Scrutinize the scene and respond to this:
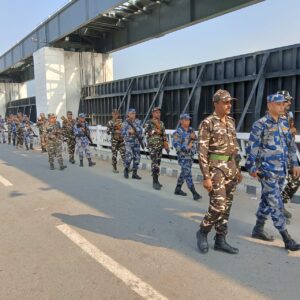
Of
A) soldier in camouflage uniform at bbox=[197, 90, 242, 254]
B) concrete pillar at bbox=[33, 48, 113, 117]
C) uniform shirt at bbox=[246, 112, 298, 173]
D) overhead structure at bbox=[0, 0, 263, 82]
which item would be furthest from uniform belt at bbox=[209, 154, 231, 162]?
concrete pillar at bbox=[33, 48, 113, 117]

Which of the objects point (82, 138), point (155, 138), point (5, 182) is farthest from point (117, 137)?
point (5, 182)

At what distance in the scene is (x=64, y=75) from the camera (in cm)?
1889

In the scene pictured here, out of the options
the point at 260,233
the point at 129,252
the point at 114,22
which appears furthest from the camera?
the point at 114,22

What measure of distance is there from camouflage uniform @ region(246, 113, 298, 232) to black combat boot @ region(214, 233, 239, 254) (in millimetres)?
570

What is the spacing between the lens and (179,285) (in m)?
3.15

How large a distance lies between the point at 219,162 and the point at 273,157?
0.68m

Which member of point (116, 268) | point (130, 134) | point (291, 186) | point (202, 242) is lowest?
point (116, 268)

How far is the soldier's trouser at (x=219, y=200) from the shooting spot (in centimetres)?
378

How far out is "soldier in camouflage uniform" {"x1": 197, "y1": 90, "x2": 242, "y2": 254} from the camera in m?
3.78

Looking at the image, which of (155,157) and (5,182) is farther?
(5,182)

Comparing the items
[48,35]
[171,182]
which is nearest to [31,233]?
[171,182]

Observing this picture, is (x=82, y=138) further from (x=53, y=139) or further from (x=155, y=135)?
(x=155, y=135)

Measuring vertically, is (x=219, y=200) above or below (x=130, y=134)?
below

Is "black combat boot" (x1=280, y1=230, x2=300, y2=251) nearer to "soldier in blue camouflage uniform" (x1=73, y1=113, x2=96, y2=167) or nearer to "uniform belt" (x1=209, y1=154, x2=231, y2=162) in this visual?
"uniform belt" (x1=209, y1=154, x2=231, y2=162)
